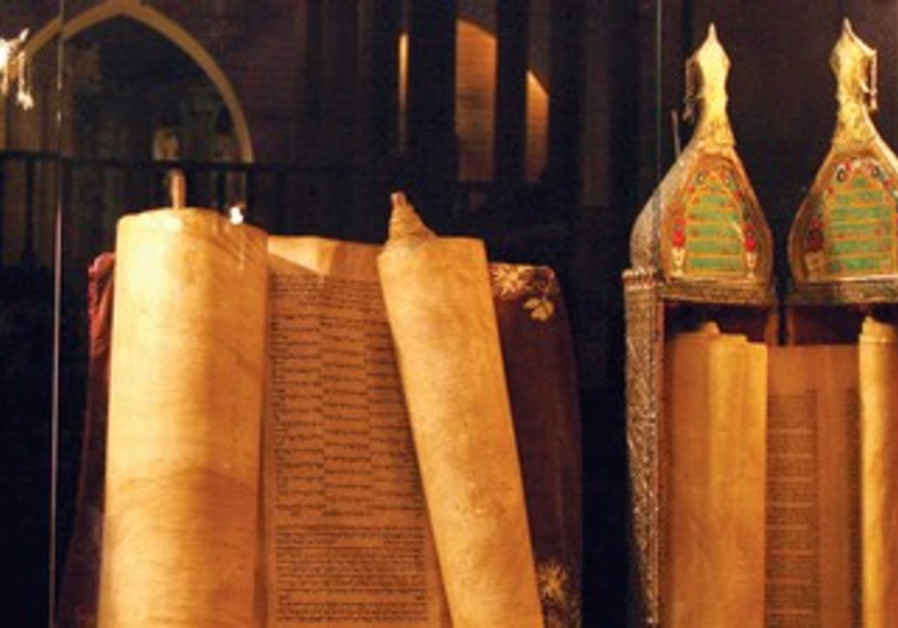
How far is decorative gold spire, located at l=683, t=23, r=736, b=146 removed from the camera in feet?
9.18

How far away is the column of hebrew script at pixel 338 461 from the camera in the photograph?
93.4 inches

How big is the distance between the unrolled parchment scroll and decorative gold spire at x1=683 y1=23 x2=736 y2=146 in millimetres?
570

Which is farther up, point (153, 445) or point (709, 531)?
point (153, 445)

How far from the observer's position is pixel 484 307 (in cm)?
249

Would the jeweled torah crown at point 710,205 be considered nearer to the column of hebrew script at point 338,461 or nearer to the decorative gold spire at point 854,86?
the decorative gold spire at point 854,86

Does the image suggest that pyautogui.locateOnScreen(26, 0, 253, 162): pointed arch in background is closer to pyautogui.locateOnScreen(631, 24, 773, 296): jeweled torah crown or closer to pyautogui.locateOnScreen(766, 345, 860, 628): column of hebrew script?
pyautogui.locateOnScreen(631, 24, 773, 296): jeweled torah crown

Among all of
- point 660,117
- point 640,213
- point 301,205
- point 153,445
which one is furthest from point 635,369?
point 153,445

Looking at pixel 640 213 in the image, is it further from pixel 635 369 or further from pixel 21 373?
pixel 21 373

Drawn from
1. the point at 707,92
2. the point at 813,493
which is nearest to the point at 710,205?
the point at 707,92

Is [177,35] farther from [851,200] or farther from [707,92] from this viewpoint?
[851,200]

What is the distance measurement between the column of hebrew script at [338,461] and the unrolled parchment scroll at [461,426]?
5 cm

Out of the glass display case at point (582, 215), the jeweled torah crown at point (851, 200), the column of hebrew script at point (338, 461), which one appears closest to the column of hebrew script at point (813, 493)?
the glass display case at point (582, 215)

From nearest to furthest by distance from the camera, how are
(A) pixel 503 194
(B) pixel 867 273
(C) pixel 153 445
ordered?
(C) pixel 153 445, (A) pixel 503 194, (B) pixel 867 273

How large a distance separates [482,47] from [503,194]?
24cm
